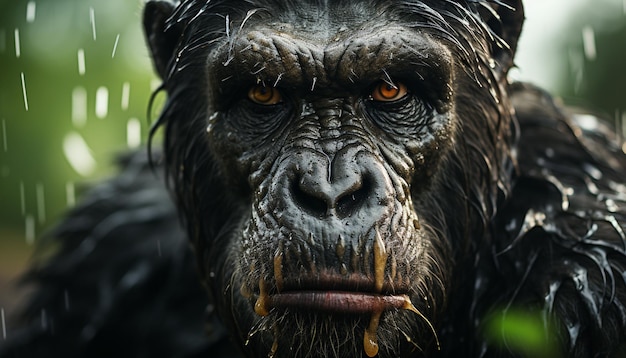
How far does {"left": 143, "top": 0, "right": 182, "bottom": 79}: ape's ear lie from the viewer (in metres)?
3.85

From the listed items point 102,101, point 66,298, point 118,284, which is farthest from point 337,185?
point 102,101

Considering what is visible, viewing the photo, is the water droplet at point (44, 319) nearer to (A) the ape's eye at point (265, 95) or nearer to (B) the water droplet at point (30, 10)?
(A) the ape's eye at point (265, 95)

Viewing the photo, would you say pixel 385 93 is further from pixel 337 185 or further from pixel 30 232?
pixel 30 232

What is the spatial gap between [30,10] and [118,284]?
307 inches

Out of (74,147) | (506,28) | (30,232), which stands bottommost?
(30,232)

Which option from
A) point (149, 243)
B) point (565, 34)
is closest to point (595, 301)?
point (149, 243)

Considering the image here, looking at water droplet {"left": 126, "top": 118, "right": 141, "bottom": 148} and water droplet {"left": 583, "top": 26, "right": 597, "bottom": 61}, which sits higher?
water droplet {"left": 583, "top": 26, "right": 597, "bottom": 61}

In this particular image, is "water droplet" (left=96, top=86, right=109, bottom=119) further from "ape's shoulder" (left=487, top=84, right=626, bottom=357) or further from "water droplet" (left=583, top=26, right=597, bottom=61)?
"ape's shoulder" (left=487, top=84, right=626, bottom=357)

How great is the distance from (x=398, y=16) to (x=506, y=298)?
1.11m

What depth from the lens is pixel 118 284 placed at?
200 inches

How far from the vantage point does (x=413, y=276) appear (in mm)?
3197

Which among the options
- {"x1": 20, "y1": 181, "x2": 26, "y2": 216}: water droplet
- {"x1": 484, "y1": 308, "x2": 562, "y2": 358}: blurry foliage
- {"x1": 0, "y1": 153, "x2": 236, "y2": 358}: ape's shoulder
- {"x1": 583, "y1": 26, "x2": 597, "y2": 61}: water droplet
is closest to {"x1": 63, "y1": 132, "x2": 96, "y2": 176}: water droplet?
{"x1": 20, "y1": 181, "x2": 26, "y2": 216}: water droplet

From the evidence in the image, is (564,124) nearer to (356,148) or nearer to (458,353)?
(458,353)

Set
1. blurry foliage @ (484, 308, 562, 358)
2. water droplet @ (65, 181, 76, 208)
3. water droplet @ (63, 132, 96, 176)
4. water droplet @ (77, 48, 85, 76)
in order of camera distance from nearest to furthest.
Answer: blurry foliage @ (484, 308, 562, 358) → water droplet @ (65, 181, 76, 208) → water droplet @ (63, 132, 96, 176) → water droplet @ (77, 48, 85, 76)
